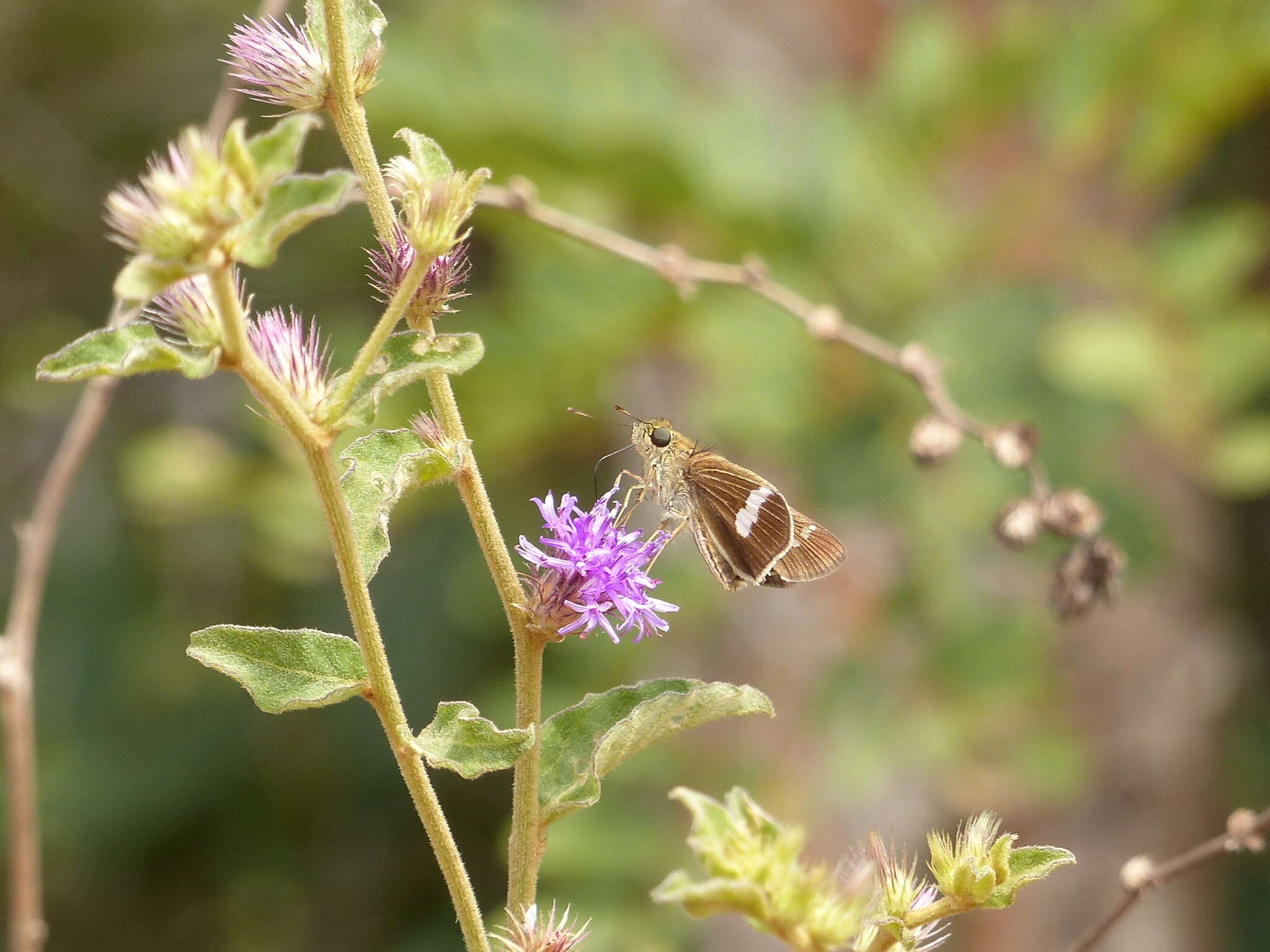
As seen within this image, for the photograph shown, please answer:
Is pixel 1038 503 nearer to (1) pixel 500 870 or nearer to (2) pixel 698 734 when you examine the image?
(2) pixel 698 734

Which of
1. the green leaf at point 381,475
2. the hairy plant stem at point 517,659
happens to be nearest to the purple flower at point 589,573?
the hairy plant stem at point 517,659

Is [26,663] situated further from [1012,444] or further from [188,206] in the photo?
[1012,444]

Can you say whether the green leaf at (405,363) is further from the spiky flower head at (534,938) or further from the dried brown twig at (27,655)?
the dried brown twig at (27,655)

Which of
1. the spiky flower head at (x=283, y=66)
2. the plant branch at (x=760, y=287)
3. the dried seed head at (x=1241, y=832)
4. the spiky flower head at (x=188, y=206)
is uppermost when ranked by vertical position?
the plant branch at (x=760, y=287)

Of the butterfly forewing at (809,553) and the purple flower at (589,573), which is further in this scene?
the butterfly forewing at (809,553)

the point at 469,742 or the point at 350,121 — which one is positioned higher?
the point at 350,121

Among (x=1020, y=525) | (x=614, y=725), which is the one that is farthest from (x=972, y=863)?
(x=1020, y=525)
